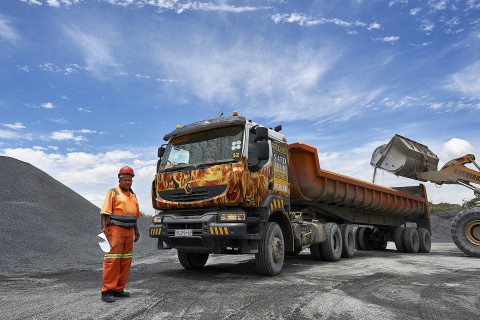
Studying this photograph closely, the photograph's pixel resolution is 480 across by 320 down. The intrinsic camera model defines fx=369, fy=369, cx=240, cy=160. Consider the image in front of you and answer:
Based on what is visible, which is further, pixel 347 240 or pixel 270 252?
pixel 347 240

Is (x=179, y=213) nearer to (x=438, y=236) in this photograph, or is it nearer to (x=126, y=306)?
(x=126, y=306)

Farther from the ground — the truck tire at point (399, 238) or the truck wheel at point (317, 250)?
the truck tire at point (399, 238)

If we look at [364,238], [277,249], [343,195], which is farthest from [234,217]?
[364,238]

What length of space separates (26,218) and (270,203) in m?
11.2

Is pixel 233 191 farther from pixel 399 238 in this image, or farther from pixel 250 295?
pixel 399 238

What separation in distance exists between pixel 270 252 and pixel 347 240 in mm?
4603

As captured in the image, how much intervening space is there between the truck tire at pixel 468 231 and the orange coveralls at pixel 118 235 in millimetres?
11408

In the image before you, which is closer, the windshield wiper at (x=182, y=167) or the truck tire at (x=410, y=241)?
the windshield wiper at (x=182, y=167)

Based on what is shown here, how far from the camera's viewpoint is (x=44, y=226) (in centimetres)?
1345

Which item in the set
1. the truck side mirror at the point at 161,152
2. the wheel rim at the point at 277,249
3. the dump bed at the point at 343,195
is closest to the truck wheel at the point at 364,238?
the dump bed at the point at 343,195

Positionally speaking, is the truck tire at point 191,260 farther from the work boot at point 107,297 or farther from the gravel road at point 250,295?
the work boot at point 107,297

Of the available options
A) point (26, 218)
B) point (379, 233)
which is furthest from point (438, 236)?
point (26, 218)

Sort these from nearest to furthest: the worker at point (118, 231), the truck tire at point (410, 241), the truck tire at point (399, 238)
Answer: the worker at point (118, 231) → the truck tire at point (410, 241) → the truck tire at point (399, 238)

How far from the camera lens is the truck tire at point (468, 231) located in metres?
12.1
